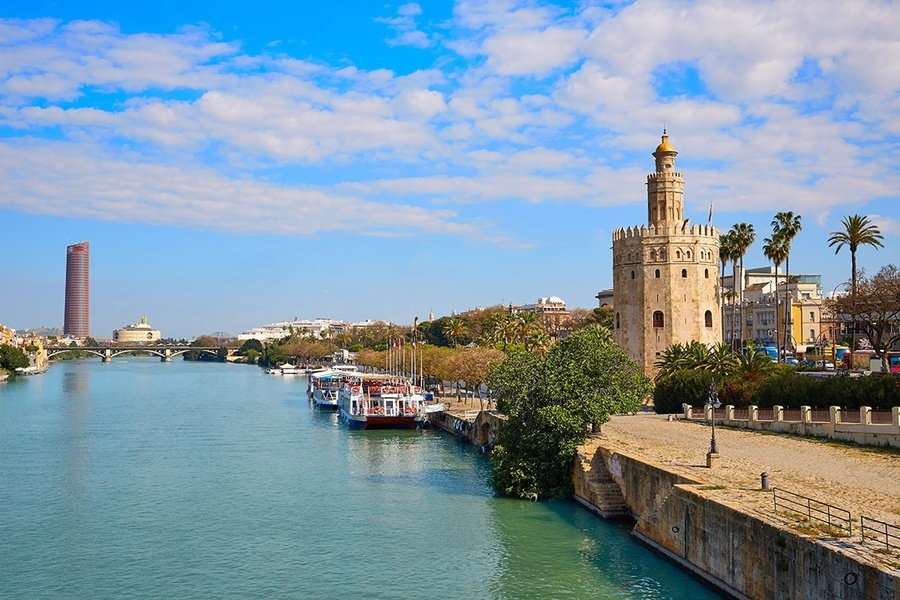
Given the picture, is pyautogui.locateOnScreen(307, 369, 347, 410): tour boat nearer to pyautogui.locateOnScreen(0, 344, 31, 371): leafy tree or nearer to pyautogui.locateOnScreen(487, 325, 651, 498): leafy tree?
pyautogui.locateOnScreen(487, 325, 651, 498): leafy tree

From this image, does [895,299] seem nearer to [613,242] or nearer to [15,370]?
[613,242]

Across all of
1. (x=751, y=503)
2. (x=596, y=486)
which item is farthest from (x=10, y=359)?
(x=751, y=503)

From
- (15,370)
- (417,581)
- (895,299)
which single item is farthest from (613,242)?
(15,370)

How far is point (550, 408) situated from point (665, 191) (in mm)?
31730

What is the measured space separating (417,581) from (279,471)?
72.6 ft

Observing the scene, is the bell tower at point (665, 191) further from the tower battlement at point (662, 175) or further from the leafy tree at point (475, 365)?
the leafy tree at point (475, 365)

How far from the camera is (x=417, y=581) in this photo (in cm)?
2611

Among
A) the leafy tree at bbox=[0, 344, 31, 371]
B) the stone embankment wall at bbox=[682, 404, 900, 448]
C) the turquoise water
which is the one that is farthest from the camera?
the leafy tree at bbox=[0, 344, 31, 371]

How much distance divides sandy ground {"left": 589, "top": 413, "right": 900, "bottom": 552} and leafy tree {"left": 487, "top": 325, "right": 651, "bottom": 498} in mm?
1618

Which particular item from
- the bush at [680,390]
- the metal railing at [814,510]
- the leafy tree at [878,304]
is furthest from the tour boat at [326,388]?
the metal railing at [814,510]

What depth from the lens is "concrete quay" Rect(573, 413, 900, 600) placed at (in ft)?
59.7

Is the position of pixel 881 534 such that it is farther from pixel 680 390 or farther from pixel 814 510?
pixel 680 390

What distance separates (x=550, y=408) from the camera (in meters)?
36.6

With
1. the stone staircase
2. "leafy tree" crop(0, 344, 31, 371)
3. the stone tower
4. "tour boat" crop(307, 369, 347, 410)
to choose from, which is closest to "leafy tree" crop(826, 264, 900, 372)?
the stone tower
